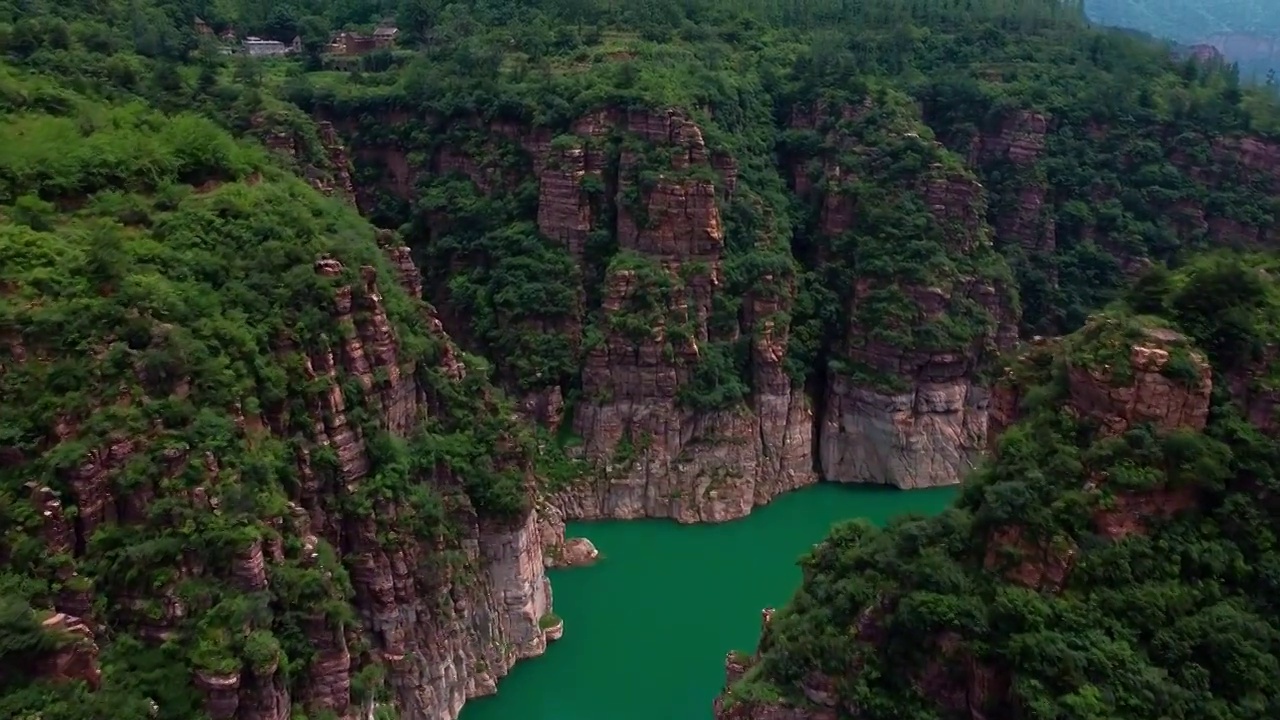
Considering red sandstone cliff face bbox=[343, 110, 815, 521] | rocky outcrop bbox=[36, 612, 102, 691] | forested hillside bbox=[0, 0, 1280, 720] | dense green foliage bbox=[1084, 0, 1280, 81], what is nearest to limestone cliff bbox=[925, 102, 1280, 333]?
forested hillside bbox=[0, 0, 1280, 720]

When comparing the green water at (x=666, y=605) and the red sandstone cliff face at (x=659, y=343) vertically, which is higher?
the red sandstone cliff face at (x=659, y=343)

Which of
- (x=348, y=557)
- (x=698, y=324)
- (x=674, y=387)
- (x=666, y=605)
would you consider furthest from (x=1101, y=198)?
(x=348, y=557)

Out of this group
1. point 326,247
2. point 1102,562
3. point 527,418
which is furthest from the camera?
point 527,418

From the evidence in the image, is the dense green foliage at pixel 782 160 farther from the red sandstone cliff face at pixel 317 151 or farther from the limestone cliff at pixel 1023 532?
the limestone cliff at pixel 1023 532

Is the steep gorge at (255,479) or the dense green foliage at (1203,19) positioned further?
the dense green foliage at (1203,19)

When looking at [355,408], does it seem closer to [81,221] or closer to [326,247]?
[326,247]

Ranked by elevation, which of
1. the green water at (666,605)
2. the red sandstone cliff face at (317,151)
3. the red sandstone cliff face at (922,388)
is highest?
the red sandstone cliff face at (317,151)

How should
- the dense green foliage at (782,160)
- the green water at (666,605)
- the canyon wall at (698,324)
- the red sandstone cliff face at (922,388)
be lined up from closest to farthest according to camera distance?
the green water at (666,605) → the canyon wall at (698,324) → the dense green foliage at (782,160) → the red sandstone cliff face at (922,388)

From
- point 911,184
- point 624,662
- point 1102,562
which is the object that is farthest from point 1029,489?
point 911,184

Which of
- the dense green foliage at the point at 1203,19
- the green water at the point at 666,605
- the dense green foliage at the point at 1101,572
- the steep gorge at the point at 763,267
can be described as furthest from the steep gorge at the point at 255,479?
the dense green foliage at the point at 1203,19
